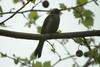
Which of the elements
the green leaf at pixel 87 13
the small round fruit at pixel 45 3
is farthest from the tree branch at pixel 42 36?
the small round fruit at pixel 45 3

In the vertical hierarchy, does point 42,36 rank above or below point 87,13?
below

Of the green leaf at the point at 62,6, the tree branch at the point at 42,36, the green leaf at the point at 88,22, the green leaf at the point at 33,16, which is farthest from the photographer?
the green leaf at the point at 33,16

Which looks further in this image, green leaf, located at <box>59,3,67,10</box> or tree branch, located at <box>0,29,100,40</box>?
green leaf, located at <box>59,3,67,10</box>

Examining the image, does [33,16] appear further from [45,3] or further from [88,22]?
[88,22]

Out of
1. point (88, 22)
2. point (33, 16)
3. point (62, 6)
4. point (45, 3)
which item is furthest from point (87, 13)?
point (33, 16)

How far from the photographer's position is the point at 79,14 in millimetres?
2762

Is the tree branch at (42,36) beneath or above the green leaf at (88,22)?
beneath

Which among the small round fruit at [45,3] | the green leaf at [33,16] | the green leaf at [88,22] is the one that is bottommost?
the green leaf at [33,16]

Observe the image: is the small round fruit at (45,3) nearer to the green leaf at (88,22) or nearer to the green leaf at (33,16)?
the green leaf at (33,16)

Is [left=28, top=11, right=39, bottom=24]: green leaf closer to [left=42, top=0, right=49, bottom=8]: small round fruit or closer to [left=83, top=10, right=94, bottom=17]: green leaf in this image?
[left=42, top=0, right=49, bottom=8]: small round fruit

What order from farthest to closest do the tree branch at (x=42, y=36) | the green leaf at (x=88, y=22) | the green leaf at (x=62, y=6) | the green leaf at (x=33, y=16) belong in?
1. the green leaf at (x=33, y=16)
2. the green leaf at (x=62, y=6)
3. the green leaf at (x=88, y=22)
4. the tree branch at (x=42, y=36)

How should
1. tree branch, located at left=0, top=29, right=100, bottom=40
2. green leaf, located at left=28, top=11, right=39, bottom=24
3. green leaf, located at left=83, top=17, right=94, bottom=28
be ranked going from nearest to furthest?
tree branch, located at left=0, top=29, right=100, bottom=40
green leaf, located at left=83, top=17, right=94, bottom=28
green leaf, located at left=28, top=11, right=39, bottom=24

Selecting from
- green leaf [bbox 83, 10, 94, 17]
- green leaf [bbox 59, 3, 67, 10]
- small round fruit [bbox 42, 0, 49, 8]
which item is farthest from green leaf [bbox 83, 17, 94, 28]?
small round fruit [bbox 42, 0, 49, 8]

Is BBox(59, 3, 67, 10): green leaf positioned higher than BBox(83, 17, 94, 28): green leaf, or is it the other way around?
BBox(59, 3, 67, 10): green leaf
